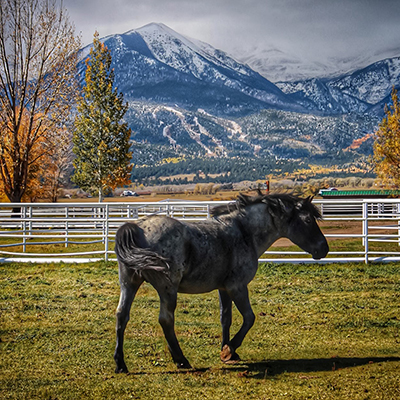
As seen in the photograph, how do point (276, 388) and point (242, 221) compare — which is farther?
point (242, 221)

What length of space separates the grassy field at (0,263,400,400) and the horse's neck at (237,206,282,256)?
126cm

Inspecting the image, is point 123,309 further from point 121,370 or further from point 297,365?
point 297,365

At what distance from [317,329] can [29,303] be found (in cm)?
481

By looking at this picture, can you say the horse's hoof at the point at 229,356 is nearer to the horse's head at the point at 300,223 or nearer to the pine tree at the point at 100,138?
the horse's head at the point at 300,223

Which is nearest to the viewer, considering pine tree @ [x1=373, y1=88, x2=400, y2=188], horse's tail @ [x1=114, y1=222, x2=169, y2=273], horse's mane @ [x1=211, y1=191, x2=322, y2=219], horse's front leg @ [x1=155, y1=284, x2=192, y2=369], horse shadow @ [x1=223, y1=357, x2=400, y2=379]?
horse's tail @ [x1=114, y1=222, x2=169, y2=273]

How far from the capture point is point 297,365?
17.6 feet

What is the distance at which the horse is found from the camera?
4957 millimetres

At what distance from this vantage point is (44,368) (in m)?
5.38

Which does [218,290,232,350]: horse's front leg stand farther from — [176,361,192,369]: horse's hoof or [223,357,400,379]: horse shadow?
[176,361,192,369]: horse's hoof

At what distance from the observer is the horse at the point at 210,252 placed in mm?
4957

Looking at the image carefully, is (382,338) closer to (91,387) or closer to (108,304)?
(91,387)

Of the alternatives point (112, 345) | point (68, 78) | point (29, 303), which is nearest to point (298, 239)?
point (112, 345)

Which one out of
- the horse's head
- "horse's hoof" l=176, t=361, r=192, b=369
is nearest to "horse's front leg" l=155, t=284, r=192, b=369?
"horse's hoof" l=176, t=361, r=192, b=369

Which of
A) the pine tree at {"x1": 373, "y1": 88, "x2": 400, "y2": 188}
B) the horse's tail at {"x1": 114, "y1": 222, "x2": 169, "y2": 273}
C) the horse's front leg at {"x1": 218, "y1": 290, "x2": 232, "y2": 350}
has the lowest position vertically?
the horse's front leg at {"x1": 218, "y1": 290, "x2": 232, "y2": 350}
